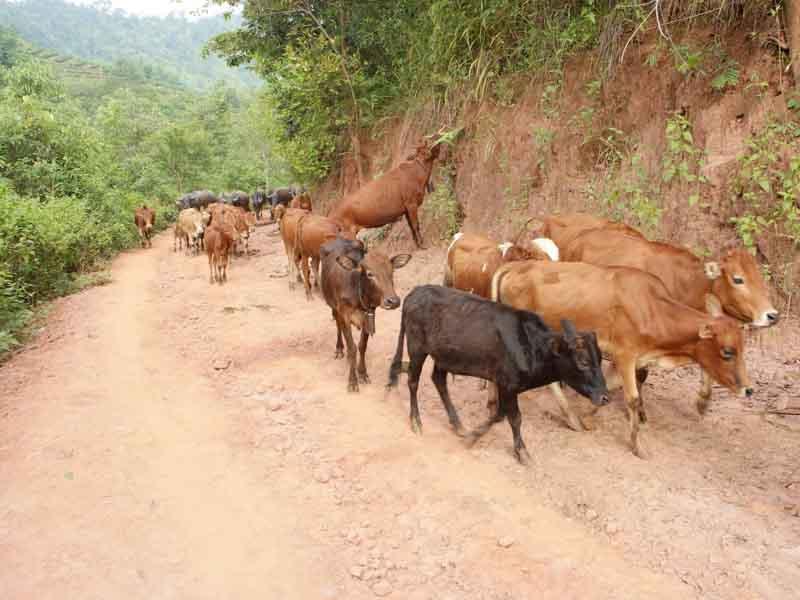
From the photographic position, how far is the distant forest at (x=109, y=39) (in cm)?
12962

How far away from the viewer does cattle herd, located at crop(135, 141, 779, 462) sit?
478 cm

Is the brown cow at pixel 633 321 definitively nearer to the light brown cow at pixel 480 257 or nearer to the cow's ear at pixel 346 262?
the light brown cow at pixel 480 257

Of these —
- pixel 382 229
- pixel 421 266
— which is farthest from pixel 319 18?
pixel 421 266

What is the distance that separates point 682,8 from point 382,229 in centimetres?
809

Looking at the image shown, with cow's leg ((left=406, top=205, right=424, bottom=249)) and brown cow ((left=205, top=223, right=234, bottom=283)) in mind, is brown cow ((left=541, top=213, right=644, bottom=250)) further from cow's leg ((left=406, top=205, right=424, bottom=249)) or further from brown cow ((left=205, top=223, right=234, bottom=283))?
brown cow ((left=205, top=223, right=234, bottom=283))

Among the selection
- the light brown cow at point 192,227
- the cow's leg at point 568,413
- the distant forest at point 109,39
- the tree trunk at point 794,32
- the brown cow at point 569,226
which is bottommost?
the cow's leg at point 568,413

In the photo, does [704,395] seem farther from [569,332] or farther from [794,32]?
[794,32]

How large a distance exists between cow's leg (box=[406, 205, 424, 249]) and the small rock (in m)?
8.61

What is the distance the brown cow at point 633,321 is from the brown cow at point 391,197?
589 centimetres

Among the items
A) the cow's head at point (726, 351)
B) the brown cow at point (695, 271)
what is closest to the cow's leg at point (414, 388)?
the brown cow at point (695, 271)

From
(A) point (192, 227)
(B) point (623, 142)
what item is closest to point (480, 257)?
(B) point (623, 142)

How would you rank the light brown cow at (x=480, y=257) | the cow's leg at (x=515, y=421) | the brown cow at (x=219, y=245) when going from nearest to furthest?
the cow's leg at (x=515, y=421)
the light brown cow at (x=480, y=257)
the brown cow at (x=219, y=245)

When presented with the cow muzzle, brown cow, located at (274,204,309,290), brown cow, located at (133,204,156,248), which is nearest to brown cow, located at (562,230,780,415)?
the cow muzzle

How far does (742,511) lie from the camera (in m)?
4.25
